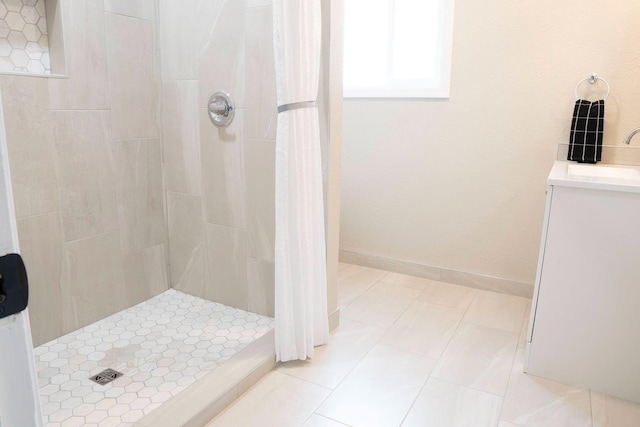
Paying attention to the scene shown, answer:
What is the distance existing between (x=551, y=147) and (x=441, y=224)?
2.64 ft

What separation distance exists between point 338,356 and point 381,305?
2.09 feet

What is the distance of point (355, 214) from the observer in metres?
3.36

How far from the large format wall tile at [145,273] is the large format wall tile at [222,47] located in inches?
37.9

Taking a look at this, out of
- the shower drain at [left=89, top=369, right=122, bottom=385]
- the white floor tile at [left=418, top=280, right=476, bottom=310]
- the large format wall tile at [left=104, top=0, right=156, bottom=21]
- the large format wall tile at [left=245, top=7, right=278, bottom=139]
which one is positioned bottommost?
the white floor tile at [left=418, top=280, right=476, bottom=310]

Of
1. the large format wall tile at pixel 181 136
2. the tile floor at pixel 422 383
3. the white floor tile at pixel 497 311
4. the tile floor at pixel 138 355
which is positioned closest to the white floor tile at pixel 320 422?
the tile floor at pixel 422 383

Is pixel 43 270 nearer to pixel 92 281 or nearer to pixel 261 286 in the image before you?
pixel 92 281

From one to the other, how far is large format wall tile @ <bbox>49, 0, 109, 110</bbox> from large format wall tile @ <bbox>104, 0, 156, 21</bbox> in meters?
0.06

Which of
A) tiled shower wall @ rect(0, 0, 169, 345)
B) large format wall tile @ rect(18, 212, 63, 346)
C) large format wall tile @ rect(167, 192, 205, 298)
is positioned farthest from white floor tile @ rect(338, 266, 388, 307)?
large format wall tile @ rect(18, 212, 63, 346)

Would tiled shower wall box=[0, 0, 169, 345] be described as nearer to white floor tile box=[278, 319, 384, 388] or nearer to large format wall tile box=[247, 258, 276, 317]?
large format wall tile box=[247, 258, 276, 317]

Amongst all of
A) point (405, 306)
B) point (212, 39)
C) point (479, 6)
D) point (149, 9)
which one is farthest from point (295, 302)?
point (479, 6)

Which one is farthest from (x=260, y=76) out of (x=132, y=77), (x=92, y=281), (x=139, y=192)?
(x=92, y=281)

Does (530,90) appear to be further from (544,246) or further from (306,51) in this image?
(306,51)

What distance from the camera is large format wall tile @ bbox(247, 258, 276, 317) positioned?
2.40 metres

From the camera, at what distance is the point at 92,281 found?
7.63 feet
